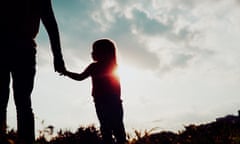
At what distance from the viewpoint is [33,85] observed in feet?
→ 16.9

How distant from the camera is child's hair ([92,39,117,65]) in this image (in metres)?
7.11

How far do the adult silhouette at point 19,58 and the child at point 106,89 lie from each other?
1.72m

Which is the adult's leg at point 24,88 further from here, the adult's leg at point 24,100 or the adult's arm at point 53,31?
the adult's arm at point 53,31

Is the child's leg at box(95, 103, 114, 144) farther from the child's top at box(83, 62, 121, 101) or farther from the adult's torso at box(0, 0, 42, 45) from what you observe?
the adult's torso at box(0, 0, 42, 45)

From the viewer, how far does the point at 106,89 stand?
6.94 meters

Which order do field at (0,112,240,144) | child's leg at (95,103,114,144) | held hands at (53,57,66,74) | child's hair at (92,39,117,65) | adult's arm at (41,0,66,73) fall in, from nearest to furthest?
field at (0,112,240,144) → adult's arm at (41,0,66,73) → held hands at (53,57,66,74) → child's leg at (95,103,114,144) → child's hair at (92,39,117,65)

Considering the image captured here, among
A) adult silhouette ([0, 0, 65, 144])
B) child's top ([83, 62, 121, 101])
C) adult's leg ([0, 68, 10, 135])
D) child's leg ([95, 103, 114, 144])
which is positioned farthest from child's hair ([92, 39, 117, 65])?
adult's leg ([0, 68, 10, 135])

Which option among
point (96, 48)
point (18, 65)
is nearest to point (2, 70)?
point (18, 65)

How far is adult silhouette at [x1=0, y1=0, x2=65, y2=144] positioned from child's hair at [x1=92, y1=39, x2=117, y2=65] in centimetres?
204

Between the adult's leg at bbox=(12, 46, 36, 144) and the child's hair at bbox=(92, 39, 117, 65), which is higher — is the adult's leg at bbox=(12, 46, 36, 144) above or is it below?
below

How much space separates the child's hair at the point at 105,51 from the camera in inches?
280

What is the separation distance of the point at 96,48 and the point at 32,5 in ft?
6.91

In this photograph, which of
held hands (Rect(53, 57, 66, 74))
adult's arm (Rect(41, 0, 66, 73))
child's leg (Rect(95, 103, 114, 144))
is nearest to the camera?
adult's arm (Rect(41, 0, 66, 73))

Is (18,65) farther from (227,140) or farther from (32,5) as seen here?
(227,140)
